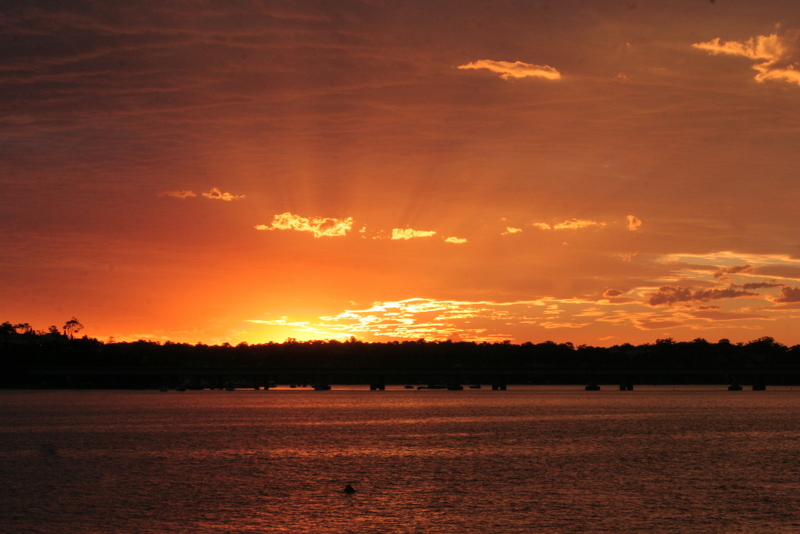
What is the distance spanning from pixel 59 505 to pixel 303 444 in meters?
49.8

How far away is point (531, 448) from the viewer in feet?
321

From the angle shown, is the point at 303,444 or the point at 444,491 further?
the point at 303,444

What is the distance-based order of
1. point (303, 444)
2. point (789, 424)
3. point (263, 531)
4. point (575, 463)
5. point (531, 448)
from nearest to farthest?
point (263, 531)
point (575, 463)
point (531, 448)
point (303, 444)
point (789, 424)

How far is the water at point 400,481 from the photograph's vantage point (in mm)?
50125

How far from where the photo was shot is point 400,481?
224 feet

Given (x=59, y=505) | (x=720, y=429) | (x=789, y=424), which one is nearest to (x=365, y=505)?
(x=59, y=505)

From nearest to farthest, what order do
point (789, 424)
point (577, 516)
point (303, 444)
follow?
1. point (577, 516)
2. point (303, 444)
3. point (789, 424)

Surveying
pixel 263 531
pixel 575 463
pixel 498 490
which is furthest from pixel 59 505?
pixel 575 463

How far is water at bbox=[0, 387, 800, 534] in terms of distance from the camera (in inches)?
1973

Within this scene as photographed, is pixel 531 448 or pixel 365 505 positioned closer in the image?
pixel 365 505

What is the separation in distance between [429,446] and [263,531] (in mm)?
56488

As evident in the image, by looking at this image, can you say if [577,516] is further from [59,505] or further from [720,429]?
[720,429]

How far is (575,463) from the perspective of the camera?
8125 centimetres

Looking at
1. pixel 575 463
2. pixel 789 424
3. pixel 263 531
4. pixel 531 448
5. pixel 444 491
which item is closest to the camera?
pixel 263 531
